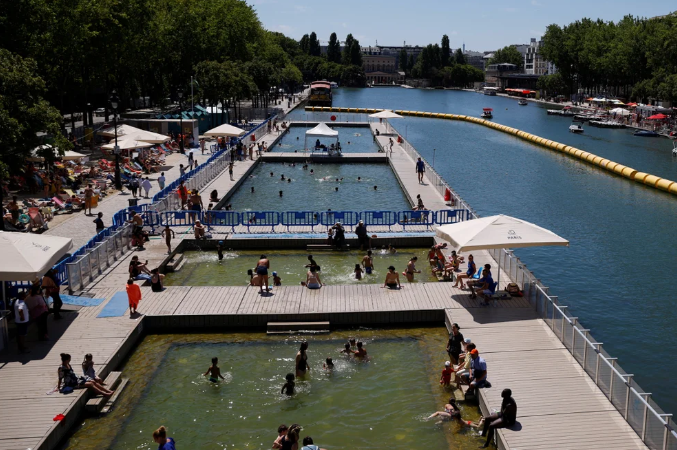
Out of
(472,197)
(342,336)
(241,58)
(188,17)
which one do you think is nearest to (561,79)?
(241,58)

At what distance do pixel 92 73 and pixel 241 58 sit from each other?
4421 cm

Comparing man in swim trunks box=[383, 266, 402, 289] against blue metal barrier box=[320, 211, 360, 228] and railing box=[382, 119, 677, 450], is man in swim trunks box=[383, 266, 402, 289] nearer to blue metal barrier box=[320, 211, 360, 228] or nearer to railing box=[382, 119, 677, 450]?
railing box=[382, 119, 677, 450]

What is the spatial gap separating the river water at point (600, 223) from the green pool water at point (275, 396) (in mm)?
6259

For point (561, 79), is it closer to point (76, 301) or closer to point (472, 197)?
point (472, 197)

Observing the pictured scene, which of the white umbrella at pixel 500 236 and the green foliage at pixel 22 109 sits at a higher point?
the green foliage at pixel 22 109

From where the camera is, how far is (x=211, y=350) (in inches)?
739

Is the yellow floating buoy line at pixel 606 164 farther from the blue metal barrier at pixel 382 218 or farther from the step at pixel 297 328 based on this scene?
the step at pixel 297 328

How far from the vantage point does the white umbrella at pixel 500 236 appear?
20.1m

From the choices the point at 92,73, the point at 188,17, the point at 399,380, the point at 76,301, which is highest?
the point at 188,17

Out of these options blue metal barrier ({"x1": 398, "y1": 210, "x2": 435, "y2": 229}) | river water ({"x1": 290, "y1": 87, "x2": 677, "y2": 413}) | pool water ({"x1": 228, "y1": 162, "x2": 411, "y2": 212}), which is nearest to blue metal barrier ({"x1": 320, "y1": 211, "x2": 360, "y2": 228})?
blue metal barrier ({"x1": 398, "y1": 210, "x2": 435, "y2": 229})

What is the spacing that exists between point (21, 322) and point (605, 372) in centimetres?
1392

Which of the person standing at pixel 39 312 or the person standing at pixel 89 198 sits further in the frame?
the person standing at pixel 89 198

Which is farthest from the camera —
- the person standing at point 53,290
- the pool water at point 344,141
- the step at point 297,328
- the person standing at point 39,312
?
the pool water at point 344,141

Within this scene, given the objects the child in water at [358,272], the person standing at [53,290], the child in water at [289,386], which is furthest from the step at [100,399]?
the child in water at [358,272]
